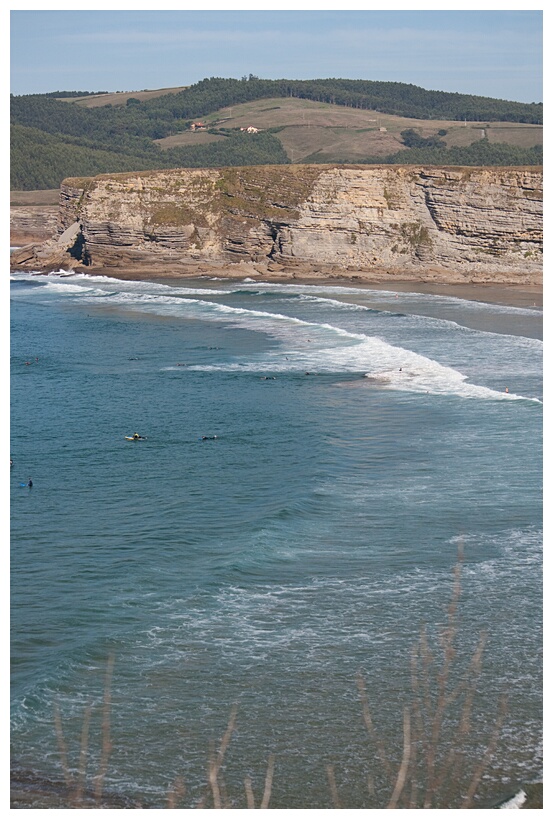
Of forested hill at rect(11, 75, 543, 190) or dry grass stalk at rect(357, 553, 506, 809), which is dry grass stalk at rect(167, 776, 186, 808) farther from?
forested hill at rect(11, 75, 543, 190)

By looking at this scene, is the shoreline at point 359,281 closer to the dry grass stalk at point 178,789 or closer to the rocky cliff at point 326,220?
the rocky cliff at point 326,220

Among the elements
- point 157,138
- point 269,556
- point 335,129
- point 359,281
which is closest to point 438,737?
point 269,556

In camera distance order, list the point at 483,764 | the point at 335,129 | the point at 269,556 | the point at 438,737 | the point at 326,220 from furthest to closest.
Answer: the point at 335,129 < the point at 326,220 < the point at 269,556 < the point at 438,737 < the point at 483,764

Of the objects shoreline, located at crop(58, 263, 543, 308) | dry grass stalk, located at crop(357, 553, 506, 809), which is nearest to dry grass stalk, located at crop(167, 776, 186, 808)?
dry grass stalk, located at crop(357, 553, 506, 809)

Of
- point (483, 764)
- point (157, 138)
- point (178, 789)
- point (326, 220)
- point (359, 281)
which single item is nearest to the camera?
point (483, 764)

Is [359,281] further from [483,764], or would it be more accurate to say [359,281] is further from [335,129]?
[335,129]
